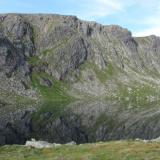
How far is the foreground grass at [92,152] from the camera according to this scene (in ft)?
171

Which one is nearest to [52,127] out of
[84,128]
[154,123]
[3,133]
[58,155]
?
[84,128]

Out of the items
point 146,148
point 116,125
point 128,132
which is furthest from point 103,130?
point 146,148

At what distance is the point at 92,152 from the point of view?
2229 inches

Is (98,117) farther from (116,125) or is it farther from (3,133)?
(3,133)

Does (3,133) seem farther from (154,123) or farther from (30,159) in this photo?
(30,159)

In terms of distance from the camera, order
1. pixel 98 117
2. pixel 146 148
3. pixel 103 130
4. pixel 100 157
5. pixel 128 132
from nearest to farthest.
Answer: pixel 100 157 < pixel 146 148 < pixel 128 132 < pixel 103 130 < pixel 98 117

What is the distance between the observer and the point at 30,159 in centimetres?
5472

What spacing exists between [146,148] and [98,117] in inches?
5122

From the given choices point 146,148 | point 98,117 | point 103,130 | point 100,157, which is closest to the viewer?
point 100,157

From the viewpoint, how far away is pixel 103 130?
16425 centimetres

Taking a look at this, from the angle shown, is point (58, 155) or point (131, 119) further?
point (131, 119)

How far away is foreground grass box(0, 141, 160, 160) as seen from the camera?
2049 inches

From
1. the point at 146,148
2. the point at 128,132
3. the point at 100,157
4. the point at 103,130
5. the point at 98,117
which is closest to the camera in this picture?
the point at 100,157

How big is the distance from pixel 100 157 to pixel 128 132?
9946 centimetres
